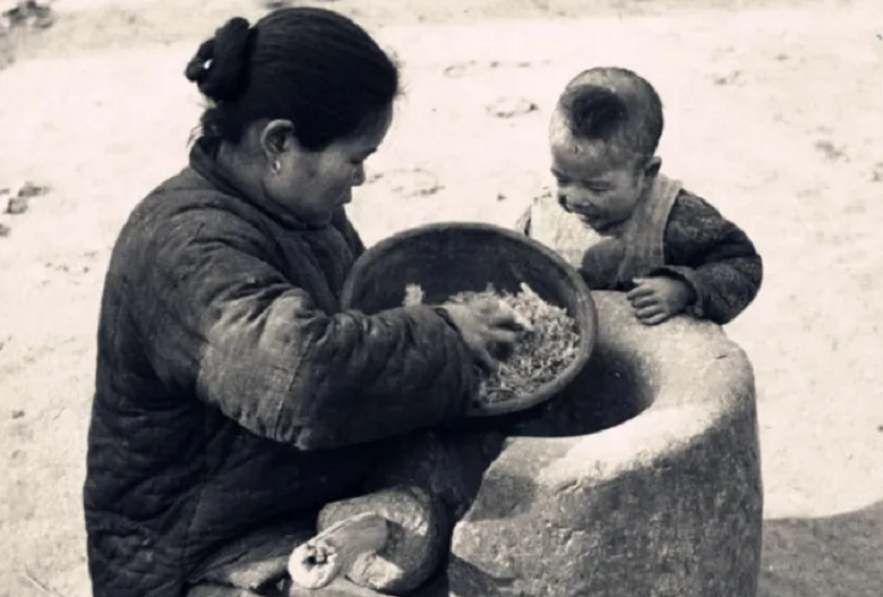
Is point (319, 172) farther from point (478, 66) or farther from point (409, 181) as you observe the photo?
point (478, 66)

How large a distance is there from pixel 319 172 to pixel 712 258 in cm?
103

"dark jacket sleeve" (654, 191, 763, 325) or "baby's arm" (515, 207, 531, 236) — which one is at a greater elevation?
"dark jacket sleeve" (654, 191, 763, 325)

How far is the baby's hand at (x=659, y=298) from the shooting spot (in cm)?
332

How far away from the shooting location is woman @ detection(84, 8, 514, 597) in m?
2.68

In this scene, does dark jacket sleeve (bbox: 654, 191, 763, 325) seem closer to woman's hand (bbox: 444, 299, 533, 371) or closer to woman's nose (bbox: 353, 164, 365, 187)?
woman's hand (bbox: 444, 299, 533, 371)

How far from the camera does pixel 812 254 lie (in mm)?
6062

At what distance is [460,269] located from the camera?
10.9 ft

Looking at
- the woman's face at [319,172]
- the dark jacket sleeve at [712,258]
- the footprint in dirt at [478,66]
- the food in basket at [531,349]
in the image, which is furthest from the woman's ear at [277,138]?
the footprint in dirt at [478,66]

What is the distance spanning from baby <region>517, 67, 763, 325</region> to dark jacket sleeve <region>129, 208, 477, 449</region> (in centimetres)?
71

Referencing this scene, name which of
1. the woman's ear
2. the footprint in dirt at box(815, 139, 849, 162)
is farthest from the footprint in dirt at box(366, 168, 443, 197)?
the woman's ear

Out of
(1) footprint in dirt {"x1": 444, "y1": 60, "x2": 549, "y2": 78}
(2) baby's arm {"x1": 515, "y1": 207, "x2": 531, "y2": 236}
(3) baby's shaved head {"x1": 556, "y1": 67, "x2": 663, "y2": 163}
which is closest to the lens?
(3) baby's shaved head {"x1": 556, "y1": 67, "x2": 663, "y2": 163}

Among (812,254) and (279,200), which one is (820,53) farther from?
(279,200)

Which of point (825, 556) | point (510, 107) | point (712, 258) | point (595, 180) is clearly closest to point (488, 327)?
point (595, 180)

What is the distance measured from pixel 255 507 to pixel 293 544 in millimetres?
100
